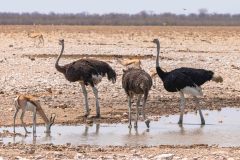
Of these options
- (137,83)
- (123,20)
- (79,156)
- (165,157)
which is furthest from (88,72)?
(123,20)

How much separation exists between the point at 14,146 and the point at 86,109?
471cm

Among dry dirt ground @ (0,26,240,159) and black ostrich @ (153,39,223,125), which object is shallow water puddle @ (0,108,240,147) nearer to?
black ostrich @ (153,39,223,125)

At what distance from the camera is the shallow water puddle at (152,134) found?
13.9 meters

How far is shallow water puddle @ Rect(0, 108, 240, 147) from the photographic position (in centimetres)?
1393

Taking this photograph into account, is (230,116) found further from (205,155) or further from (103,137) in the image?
(205,155)

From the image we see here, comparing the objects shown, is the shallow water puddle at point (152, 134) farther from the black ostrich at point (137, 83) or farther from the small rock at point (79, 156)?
the small rock at point (79, 156)

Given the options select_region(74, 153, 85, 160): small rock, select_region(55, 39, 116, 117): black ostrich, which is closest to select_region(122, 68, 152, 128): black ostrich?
select_region(55, 39, 116, 117): black ostrich

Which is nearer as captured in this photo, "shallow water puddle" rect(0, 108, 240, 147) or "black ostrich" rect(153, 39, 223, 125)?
"shallow water puddle" rect(0, 108, 240, 147)

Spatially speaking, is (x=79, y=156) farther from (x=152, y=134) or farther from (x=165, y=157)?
(x=152, y=134)

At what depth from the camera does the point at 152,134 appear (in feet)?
49.1

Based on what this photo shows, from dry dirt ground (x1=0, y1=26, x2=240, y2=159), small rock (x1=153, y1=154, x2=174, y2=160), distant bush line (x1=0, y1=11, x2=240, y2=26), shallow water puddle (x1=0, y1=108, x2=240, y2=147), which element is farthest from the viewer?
distant bush line (x1=0, y1=11, x2=240, y2=26)

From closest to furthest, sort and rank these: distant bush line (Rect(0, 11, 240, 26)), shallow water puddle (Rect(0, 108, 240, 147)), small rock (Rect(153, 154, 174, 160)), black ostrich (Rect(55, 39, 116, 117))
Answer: small rock (Rect(153, 154, 174, 160))
shallow water puddle (Rect(0, 108, 240, 147))
black ostrich (Rect(55, 39, 116, 117))
distant bush line (Rect(0, 11, 240, 26))

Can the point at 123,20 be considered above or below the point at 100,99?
above

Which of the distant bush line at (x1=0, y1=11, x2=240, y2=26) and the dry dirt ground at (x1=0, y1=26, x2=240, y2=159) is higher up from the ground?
the distant bush line at (x1=0, y1=11, x2=240, y2=26)
